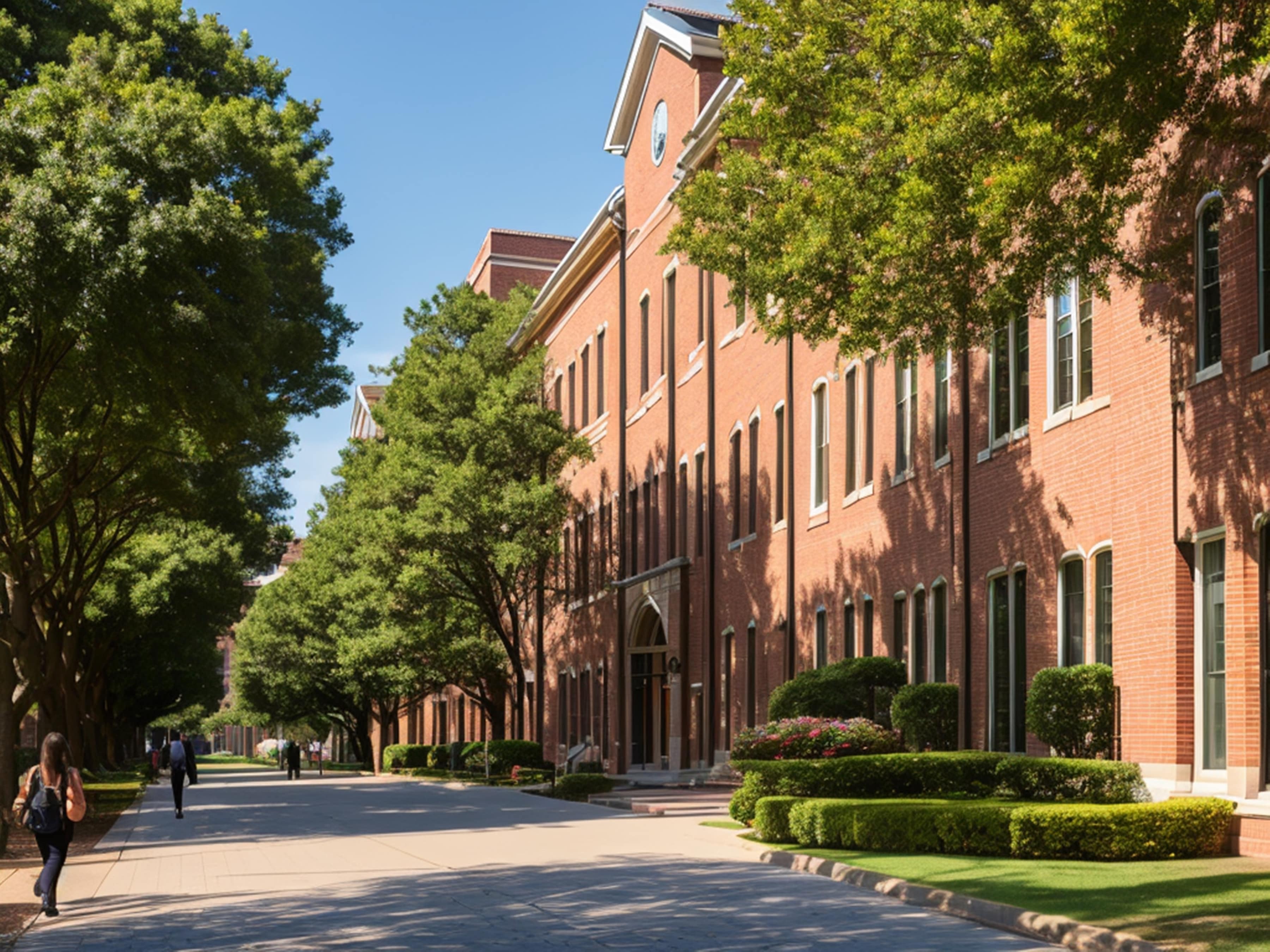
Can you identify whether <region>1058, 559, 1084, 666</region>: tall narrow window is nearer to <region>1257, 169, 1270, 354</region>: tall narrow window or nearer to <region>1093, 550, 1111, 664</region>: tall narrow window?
<region>1093, 550, 1111, 664</region>: tall narrow window

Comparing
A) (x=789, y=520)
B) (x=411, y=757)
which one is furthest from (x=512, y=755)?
(x=789, y=520)

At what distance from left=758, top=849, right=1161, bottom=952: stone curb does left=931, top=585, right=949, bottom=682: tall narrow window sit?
8.56m

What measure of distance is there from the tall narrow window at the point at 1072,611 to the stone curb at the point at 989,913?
5.65 metres

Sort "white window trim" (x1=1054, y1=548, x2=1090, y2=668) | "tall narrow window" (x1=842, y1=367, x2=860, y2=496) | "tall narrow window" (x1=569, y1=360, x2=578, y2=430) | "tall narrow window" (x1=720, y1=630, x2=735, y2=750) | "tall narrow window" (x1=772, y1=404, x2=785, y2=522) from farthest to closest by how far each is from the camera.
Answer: "tall narrow window" (x1=569, y1=360, x2=578, y2=430) → "tall narrow window" (x1=720, y1=630, x2=735, y2=750) → "tall narrow window" (x1=772, y1=404, x2=785, y2=522) → "tall narrow window" (x1=842, y1=367, x2=860, y2=496) → "white window trim" (x1=1054, y1=548, x2=1090, y2=668)

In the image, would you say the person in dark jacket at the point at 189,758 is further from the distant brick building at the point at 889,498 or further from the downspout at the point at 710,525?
the downspout at the point at 710,525

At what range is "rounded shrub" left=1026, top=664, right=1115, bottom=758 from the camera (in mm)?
19562

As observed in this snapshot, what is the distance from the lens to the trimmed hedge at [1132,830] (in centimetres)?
1578

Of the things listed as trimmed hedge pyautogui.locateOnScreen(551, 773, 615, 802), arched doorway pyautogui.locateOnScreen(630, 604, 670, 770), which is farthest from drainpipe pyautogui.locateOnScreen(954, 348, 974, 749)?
arched doorway pyautogui.locateOnScreen(630, 604, 670, 770)

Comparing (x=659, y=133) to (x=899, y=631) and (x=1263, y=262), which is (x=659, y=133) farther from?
(x=1263, y=262)

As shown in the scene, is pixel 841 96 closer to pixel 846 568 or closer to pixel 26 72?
pixel 846 568

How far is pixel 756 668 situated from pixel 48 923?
22.0 metres

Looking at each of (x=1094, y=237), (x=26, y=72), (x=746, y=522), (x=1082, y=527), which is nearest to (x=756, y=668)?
(x=746, y=522)

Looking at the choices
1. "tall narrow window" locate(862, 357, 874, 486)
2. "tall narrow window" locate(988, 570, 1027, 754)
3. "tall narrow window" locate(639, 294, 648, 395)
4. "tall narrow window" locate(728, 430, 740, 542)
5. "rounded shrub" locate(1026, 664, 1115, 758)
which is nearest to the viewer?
"rounded shrub" locate(1026, 664, 1115, 758)

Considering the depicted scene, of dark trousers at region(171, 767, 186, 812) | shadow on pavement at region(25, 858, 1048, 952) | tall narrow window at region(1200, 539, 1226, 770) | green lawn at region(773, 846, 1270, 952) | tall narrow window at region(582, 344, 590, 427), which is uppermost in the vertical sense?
tall narrow window at region(582, 344, 590, 427)
